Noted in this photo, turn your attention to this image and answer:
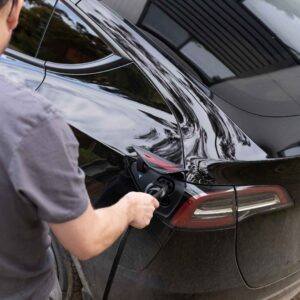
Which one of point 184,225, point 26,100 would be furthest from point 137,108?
point 26,100

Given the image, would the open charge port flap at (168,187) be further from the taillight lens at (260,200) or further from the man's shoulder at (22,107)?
the man's shoulder at (22,107)

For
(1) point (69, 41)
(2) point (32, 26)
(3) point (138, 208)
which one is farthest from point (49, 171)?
(2) point (32, 26)

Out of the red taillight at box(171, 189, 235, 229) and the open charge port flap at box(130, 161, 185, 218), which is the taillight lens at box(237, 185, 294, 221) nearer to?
the red taillight at box(171, 189, 235, 229)

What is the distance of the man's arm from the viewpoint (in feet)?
3.32

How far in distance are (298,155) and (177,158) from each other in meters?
0.43

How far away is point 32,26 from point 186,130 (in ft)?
3.46

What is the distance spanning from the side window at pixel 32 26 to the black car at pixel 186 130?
1cm

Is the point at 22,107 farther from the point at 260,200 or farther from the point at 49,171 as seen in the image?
the point at 260,200

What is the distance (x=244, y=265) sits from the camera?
1.66 meters

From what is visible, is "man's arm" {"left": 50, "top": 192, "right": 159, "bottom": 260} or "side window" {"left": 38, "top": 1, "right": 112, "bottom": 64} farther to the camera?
"side window" {"left": 38, "top": 1, "right": 112, "bottom": 64}

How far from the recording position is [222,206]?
1.51m

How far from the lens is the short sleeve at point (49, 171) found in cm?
89

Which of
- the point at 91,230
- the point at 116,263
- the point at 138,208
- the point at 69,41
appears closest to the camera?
the point at 91,230

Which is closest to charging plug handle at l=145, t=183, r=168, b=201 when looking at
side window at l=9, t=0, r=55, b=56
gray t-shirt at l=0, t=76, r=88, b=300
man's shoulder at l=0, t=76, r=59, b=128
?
gray t-shirt at l=0, t=76, r=88, b=300
